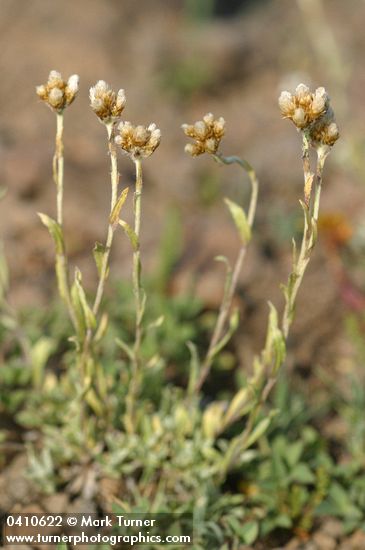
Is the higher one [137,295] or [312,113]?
[312,113]

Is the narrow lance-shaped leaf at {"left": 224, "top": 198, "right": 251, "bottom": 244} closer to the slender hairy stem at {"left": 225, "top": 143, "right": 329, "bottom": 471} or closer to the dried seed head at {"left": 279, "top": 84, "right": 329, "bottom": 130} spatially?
the slender hairy stem at {"left": 225, "top": 143, "right": 329, "bottom": 471}

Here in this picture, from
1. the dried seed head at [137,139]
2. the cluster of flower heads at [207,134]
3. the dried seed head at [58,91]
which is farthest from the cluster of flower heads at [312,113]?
the dried seed head at [58,91]

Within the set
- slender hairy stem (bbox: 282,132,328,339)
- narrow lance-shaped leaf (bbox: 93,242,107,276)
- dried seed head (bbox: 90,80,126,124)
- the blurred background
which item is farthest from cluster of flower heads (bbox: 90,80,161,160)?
the blurred background

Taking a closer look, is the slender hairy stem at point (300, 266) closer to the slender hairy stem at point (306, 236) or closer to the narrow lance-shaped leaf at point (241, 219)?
the slender hairy stem at point (306, 236)

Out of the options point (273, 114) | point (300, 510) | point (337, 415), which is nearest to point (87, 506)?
point (300, 510)

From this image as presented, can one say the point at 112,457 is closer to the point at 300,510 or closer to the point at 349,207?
the point at 300,510

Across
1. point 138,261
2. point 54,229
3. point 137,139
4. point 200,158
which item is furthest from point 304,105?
point 200,158

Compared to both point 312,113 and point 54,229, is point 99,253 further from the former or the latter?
point 312,113
